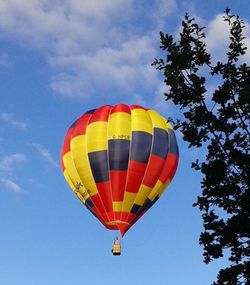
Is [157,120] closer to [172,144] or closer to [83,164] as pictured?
[172,144]

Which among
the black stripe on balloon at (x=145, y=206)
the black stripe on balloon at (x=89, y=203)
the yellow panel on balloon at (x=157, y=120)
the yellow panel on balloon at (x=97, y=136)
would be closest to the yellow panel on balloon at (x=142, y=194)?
the black stripe on balloon at (x=145, y=206)

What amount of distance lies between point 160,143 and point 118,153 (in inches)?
112

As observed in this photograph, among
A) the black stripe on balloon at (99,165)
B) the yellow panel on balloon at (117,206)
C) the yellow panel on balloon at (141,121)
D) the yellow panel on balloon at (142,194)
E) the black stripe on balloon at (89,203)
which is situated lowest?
the yellow panel on balloon at (117,206)

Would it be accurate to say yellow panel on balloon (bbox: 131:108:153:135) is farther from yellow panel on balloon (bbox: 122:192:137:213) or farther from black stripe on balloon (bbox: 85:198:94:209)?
black stripe on balloon (bbox: 85:198:94:209)

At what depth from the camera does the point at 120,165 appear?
35531mm

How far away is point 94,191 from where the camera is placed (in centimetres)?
3597

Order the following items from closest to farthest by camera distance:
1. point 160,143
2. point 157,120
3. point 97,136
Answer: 1. point 97,136
2. point 160,143
3. point 157,120

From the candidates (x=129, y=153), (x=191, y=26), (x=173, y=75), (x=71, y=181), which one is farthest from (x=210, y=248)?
(x=71, y=181)

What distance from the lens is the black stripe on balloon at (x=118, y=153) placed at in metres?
35.5

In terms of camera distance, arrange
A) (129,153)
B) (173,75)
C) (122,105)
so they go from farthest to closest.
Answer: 1. (122,105)
2. (129,153)
3. (173,75)

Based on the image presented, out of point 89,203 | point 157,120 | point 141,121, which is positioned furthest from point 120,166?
point 157,120

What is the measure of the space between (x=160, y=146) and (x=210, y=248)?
19675 millimetres

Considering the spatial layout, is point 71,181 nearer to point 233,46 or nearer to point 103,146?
point 103,146

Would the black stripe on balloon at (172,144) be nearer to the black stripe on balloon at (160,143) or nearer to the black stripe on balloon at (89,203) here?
the black stripe on balloon at (160,143)
